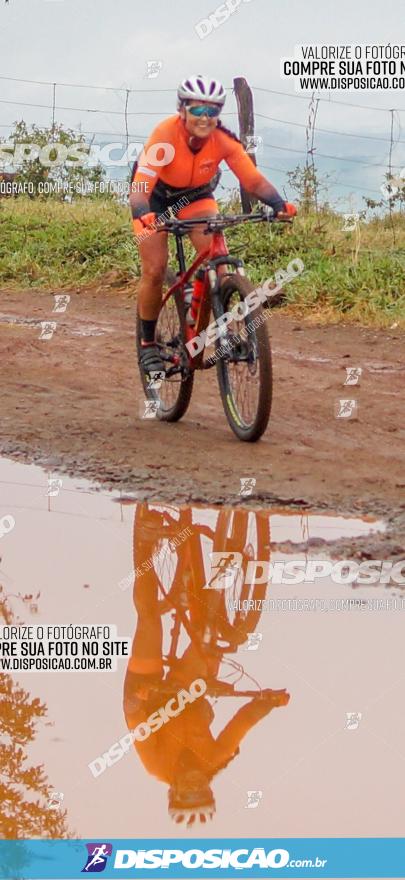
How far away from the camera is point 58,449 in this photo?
793 cm

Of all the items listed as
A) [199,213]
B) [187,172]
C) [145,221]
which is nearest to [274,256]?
[199,213]

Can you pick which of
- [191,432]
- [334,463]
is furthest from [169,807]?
[191,432]

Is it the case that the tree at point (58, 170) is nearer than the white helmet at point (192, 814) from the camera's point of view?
No

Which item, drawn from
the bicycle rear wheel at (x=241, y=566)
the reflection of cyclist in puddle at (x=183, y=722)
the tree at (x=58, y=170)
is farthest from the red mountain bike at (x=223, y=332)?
the tree at (x=58, y=170)

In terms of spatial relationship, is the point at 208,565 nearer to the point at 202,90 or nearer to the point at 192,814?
the point at 192,814

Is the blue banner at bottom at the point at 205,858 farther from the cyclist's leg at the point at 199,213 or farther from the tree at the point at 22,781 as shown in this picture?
the cyclist's leg at the point at 199,213

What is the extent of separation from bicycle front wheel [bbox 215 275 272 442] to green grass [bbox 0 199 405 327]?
14.1 feet

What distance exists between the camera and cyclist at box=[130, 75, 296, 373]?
763 cm

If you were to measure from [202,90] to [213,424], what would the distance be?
7.00ft

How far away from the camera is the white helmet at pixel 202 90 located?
7582mm

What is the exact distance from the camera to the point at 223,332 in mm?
7707

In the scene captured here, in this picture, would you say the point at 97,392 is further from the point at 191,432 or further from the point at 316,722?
the point at 316,722

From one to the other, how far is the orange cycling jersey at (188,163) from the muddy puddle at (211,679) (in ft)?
7.09

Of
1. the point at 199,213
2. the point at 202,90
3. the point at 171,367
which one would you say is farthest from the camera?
the point at 171,367
